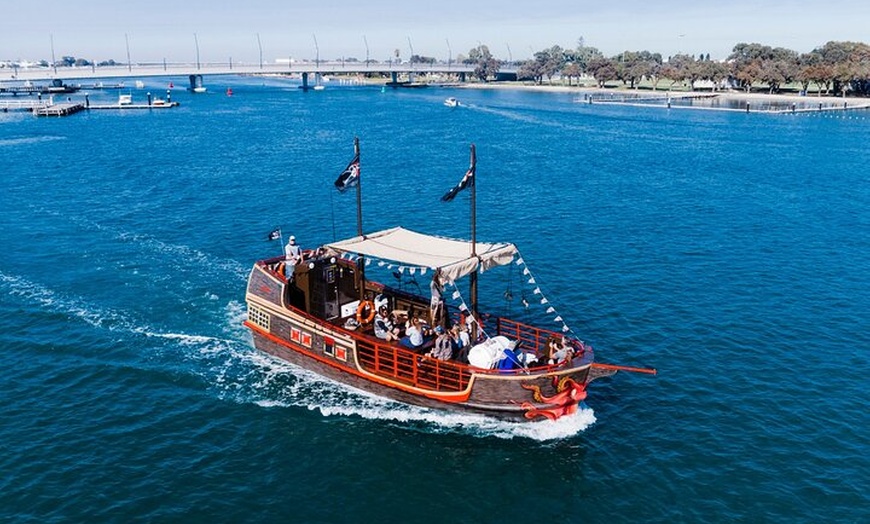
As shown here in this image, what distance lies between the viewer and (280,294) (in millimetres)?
33125

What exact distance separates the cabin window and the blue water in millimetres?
1972

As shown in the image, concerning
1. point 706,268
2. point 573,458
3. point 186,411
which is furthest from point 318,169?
point 573,458

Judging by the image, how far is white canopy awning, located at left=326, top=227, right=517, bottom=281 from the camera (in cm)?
2980

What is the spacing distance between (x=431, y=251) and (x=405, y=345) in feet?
15.2

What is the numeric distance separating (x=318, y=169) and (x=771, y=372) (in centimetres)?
6700

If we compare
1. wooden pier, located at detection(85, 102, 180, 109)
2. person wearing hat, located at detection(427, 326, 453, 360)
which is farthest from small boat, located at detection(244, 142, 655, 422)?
wooden pier, located at detection(85, 102, 180, 109)

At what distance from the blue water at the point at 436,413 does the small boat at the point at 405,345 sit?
113 cm

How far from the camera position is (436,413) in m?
29.5

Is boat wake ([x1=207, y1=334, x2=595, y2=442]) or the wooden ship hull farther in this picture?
boat wake ([x1=207, y1=334, x2=595, y2=442])

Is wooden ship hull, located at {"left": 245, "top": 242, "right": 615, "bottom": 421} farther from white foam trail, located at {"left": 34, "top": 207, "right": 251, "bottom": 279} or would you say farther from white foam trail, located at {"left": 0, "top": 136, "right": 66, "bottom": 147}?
white foam trail, located at {"left": 0, "top": 136, "right": 66, "bottom": 147}

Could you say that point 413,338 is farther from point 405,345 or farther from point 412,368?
point 412,368

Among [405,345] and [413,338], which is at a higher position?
[413,338]

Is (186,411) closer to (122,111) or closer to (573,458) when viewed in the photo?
(573,458)

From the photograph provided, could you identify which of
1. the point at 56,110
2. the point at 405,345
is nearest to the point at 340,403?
the point at 405,345
